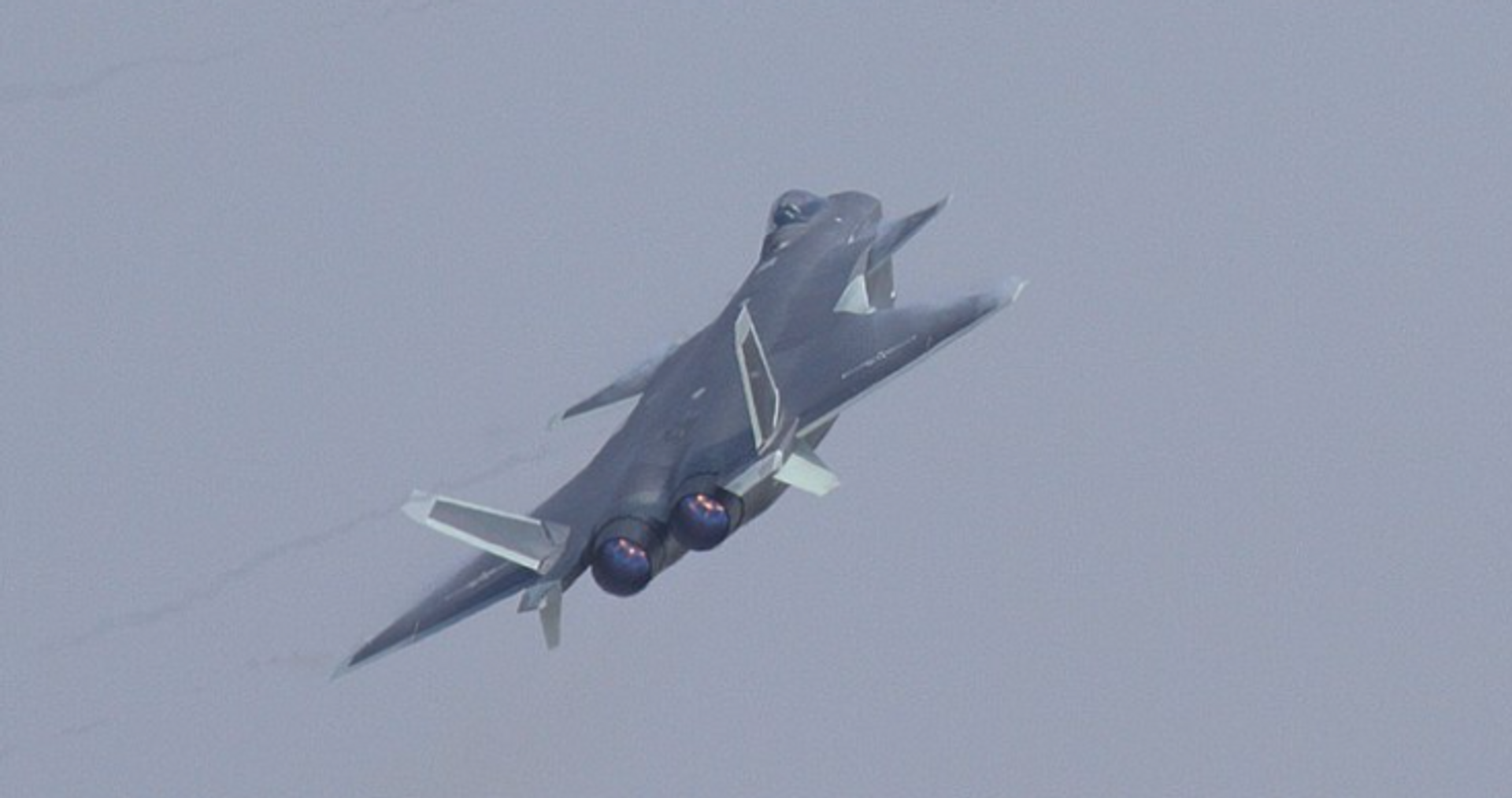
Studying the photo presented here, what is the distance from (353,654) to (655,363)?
11.0 m

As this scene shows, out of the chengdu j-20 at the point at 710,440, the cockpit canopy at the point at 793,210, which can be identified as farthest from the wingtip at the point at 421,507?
the cockpit canopy at the point at 793,210

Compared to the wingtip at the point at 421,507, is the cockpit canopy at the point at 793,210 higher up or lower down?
higher up

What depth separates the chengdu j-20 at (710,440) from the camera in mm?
76812

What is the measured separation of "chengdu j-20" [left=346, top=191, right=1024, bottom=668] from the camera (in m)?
76.8

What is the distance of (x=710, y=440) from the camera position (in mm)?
79375

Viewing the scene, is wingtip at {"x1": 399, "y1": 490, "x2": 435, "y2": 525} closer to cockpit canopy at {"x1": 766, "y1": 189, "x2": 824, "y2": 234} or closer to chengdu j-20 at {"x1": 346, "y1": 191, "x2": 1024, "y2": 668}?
chengdu j-20 at {"x1": 346, "y1": 191, "x2": 1024, "y2": 668}

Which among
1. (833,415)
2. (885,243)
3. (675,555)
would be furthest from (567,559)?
(885,243)

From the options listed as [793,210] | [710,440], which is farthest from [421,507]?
[793,210]

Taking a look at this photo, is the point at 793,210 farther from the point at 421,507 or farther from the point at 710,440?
the point at 421,507

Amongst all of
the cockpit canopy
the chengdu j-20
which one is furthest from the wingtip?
the cockpit canopy

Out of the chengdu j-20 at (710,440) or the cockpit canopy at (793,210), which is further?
the cockpit canopy at (793,210)

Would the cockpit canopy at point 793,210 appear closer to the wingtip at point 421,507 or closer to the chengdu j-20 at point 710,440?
the chengdu j-20 at point 710,440

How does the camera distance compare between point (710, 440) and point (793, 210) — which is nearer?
point (710, 440)

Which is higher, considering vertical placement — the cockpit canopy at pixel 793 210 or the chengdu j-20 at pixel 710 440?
the cockpit canopy at pixel 793 210
